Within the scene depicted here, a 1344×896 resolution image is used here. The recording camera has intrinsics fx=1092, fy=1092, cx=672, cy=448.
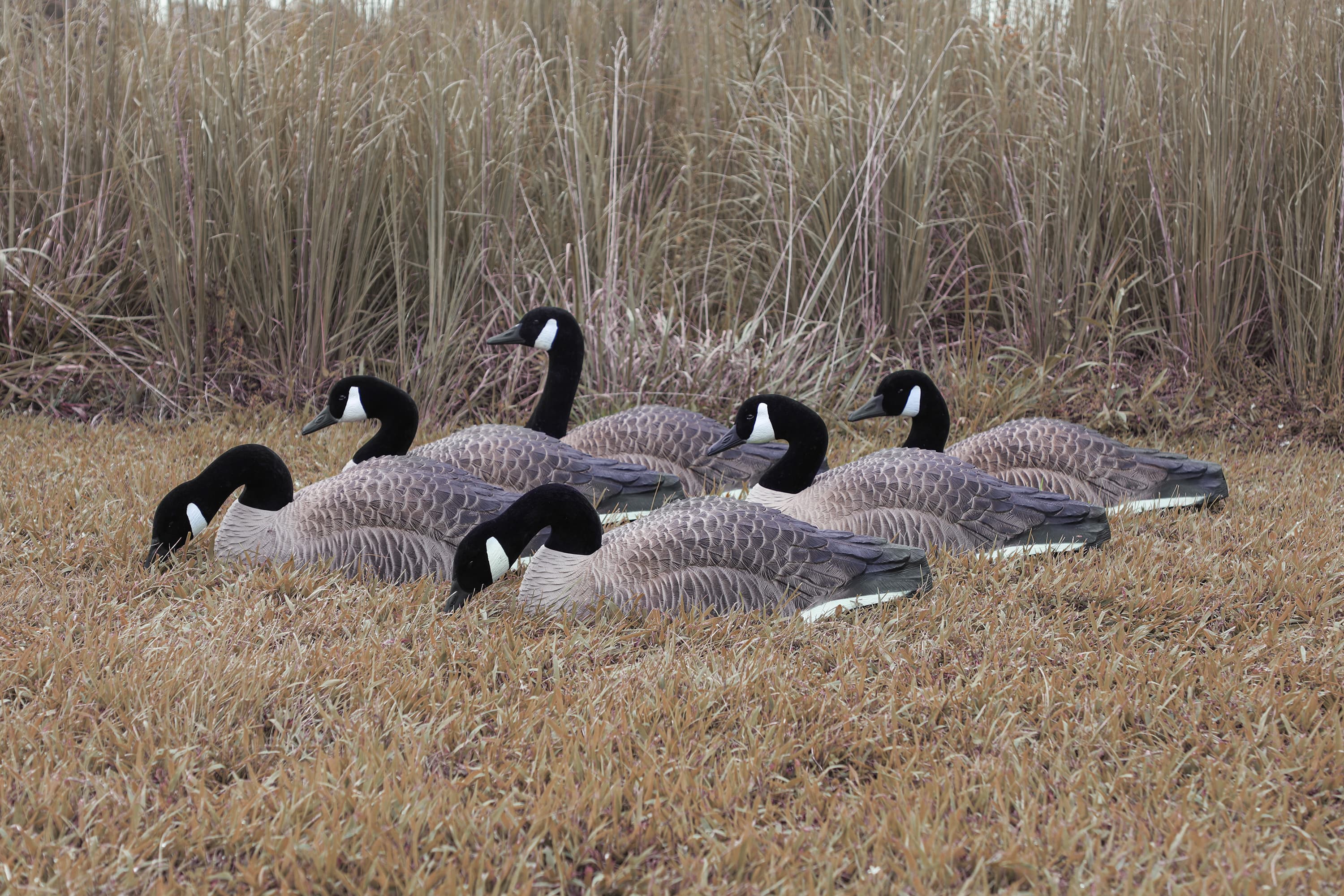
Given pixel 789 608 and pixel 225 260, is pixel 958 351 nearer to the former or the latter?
pixel 789 608

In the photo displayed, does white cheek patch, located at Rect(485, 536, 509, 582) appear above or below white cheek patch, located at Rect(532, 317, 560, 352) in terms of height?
below

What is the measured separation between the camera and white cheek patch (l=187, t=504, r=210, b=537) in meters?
4.07

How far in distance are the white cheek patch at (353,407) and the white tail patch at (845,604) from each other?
237 centimetres

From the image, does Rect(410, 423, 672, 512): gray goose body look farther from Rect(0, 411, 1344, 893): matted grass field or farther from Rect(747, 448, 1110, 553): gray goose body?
Rect(0, 411, 1344, 893): matted grass field

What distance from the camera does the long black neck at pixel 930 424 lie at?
526 centimetres

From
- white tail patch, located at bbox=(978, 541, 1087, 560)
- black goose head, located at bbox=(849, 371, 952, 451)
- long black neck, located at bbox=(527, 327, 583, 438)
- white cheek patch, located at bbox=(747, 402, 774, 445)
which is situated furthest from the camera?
long black neck, located at bbox=(527, 327, 583, 438)

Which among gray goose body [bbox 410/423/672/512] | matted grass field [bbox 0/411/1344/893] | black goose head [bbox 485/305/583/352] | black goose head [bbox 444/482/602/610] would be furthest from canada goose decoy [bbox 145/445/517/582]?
black goose head [bbox 485/305/583/352]

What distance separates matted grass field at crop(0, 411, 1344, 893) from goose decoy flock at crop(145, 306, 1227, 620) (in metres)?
0.12

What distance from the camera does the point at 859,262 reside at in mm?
7012

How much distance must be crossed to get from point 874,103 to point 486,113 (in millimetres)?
2452

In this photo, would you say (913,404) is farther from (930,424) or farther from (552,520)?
(552,520)

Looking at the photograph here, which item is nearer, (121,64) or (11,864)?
(11,864)

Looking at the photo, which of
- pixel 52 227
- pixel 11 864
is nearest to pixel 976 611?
pixel 11 864

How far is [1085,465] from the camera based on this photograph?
197 inches
